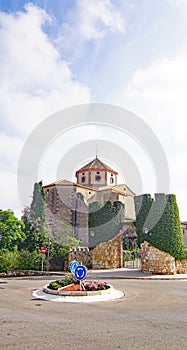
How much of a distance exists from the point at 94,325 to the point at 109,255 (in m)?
19.7

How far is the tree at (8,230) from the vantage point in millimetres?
25000

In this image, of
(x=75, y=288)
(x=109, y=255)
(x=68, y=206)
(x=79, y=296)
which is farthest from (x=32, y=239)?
(x=68, y=206)

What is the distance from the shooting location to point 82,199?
48.2 metres

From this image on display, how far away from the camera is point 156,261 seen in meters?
21.8

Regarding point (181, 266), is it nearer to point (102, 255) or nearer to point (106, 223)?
point (102, 255)

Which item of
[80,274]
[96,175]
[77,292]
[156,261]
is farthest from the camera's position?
[96,175]

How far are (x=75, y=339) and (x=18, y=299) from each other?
5.80 meters

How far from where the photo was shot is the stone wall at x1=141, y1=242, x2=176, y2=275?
2139 centimetres

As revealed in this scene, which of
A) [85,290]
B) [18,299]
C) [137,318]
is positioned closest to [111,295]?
[85,290]

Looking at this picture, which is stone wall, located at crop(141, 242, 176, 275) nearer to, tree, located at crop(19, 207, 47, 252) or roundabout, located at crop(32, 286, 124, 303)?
tree, located at crop(19, 207, 47, 252)

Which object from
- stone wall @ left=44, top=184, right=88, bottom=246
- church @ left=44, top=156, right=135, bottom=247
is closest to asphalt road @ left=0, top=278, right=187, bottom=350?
church @ left=44, top=156, right=135, bottom=247

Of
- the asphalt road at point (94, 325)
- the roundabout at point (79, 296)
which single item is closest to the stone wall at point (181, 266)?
the roundabout at point (79, 296)

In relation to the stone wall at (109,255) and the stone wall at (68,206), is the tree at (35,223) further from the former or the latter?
the stone wall at (68,206)

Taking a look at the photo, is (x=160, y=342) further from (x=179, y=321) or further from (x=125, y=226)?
(x=125, y=226)
